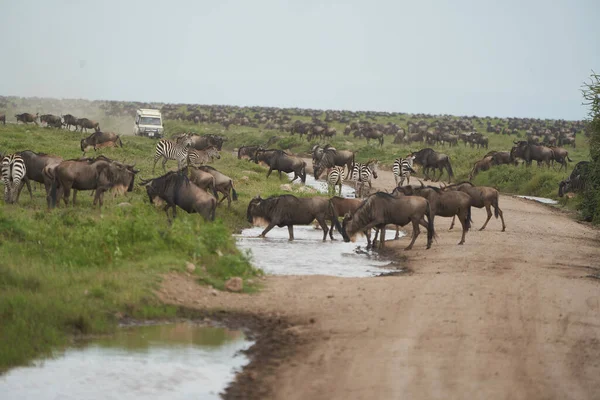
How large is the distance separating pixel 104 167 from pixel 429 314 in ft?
32.7

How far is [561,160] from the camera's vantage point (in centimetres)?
4403

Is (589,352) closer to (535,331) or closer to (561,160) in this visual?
(535,331)

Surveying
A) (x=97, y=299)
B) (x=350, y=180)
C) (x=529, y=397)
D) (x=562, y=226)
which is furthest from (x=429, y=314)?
(x=350, y=180)

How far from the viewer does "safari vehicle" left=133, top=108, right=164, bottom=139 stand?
4988cm

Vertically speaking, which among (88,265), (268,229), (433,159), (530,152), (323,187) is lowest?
(323,187)

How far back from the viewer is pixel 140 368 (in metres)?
9.67

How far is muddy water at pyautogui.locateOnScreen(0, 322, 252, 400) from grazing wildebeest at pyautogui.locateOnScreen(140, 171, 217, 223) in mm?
7244

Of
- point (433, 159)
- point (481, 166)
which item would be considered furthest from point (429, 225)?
point (481, 166)

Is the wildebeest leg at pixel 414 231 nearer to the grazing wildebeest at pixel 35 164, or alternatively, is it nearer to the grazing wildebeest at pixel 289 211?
the grazing wildebeest at pixel 289 211

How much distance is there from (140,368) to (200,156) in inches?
940

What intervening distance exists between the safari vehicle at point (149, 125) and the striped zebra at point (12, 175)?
2944 cm

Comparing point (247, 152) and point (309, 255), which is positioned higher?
point (247, 152)

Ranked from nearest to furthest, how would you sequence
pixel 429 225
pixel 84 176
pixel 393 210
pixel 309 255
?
pixel 309 255 → pixel 393 210 → pixel 429 225 → pixel 84 176

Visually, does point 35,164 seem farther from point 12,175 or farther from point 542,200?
point 542,200
